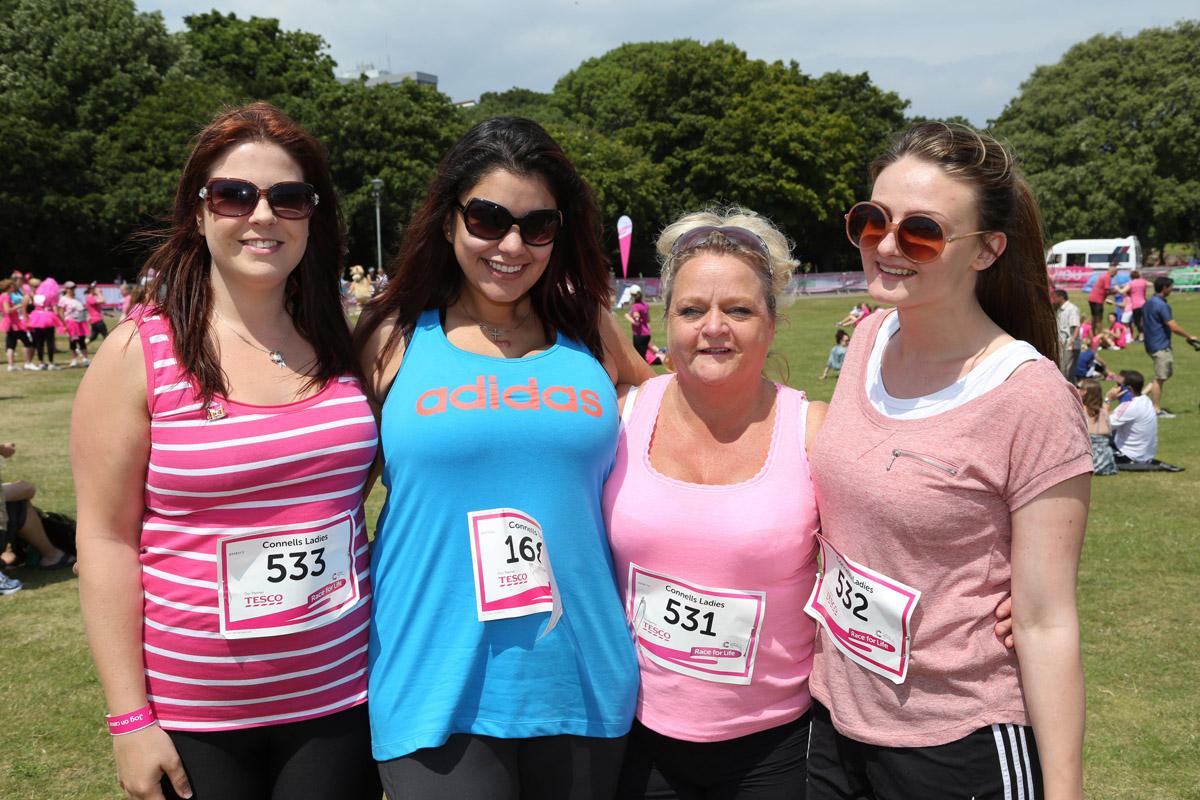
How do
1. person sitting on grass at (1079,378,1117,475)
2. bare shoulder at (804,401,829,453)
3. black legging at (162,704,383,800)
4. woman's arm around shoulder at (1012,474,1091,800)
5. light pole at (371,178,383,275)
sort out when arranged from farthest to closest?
light pole at (371,178,383,275)
person sitting on grass at (1079,378,1117,475)
bare shoulder at (804,401,829,453)
black legging at (162,704,383,800)
woman's arm around shoulder at (1012,474,1091,800)

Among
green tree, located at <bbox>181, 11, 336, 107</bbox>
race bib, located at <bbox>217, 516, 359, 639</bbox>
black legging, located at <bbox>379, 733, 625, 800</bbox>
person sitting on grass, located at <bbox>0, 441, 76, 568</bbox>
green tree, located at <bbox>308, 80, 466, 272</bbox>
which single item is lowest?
person sitting on grass, located at <bbox>0, 441, 76, 568</bbox>

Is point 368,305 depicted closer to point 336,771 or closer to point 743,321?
point 743,321

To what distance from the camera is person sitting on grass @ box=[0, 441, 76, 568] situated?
648 centimetres

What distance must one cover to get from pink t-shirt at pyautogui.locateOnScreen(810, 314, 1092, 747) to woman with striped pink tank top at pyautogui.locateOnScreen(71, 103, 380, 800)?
1141 mm

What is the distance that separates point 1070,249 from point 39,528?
4207 centimetres

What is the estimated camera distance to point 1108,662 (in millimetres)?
4953

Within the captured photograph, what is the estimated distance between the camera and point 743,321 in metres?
2.35

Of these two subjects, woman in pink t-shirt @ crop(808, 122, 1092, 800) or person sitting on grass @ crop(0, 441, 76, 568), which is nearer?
woman in pink t-shirt @ crop(808, 122, 1092, 800)

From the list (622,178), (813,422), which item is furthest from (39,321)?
(622,178)

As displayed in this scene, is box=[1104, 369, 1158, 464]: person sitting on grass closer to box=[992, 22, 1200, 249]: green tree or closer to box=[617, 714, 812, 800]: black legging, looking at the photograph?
box=[617, 714, 812, 800]: black legging

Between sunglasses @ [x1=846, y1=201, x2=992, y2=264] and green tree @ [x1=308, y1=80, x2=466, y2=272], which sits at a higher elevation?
green tree @ [x1=308, y1=80, x2=466, y2=272]

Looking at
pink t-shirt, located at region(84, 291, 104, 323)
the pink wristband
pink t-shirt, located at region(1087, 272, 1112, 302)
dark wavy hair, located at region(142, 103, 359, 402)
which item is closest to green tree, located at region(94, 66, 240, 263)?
pink t-shirt, located at region(84, 291, 104, 323)

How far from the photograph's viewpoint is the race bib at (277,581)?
6.59ft

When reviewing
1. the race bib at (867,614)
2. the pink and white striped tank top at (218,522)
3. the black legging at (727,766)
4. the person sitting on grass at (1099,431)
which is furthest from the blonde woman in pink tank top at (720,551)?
the person sitting on grass at (1099,431)
